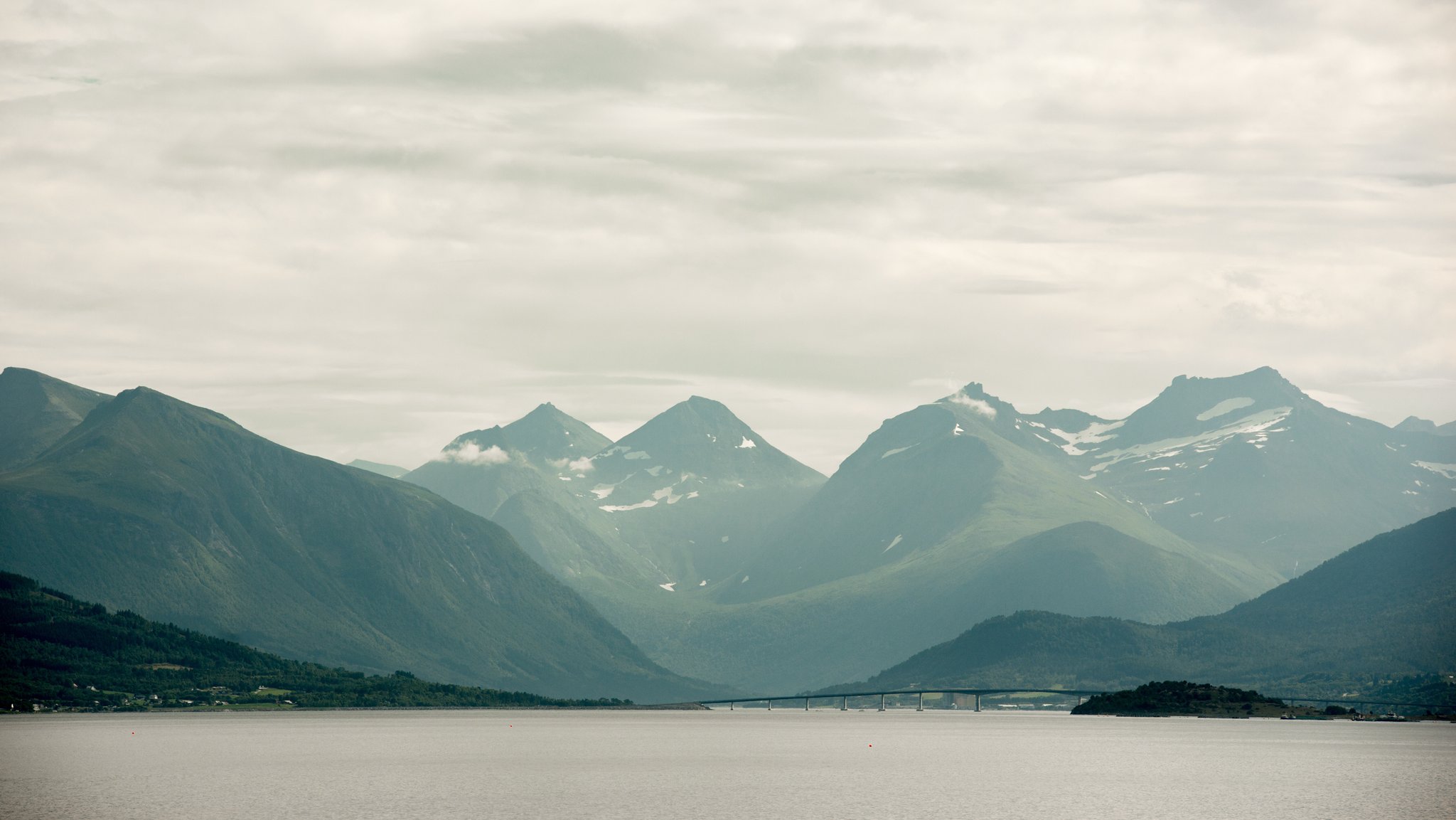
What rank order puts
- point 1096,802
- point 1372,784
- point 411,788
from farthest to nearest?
point 1372,784, point 411,788, point 1096,802

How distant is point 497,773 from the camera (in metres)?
175

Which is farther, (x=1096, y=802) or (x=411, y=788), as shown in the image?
(x=411, y=788)

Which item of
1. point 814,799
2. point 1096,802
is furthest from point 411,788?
point 1096,802

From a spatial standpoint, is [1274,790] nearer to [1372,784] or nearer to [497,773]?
[1372,784]

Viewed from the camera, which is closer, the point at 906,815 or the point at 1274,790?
the point at 906,815

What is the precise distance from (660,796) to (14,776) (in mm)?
67466

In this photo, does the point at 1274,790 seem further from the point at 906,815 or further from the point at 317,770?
the point at 317,770

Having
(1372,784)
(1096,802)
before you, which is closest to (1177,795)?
(1096,802)

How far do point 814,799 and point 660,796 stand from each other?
1460 centimetres

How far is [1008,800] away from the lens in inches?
5635

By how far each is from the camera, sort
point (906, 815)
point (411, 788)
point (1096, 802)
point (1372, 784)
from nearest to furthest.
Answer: point (906, 815), point (1096, 802), point (411, 788), point (1372, 784)

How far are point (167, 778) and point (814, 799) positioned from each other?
6854cm

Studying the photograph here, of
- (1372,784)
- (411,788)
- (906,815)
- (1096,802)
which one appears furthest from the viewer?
(1372,784)

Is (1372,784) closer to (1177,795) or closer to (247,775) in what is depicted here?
(1177,795)
